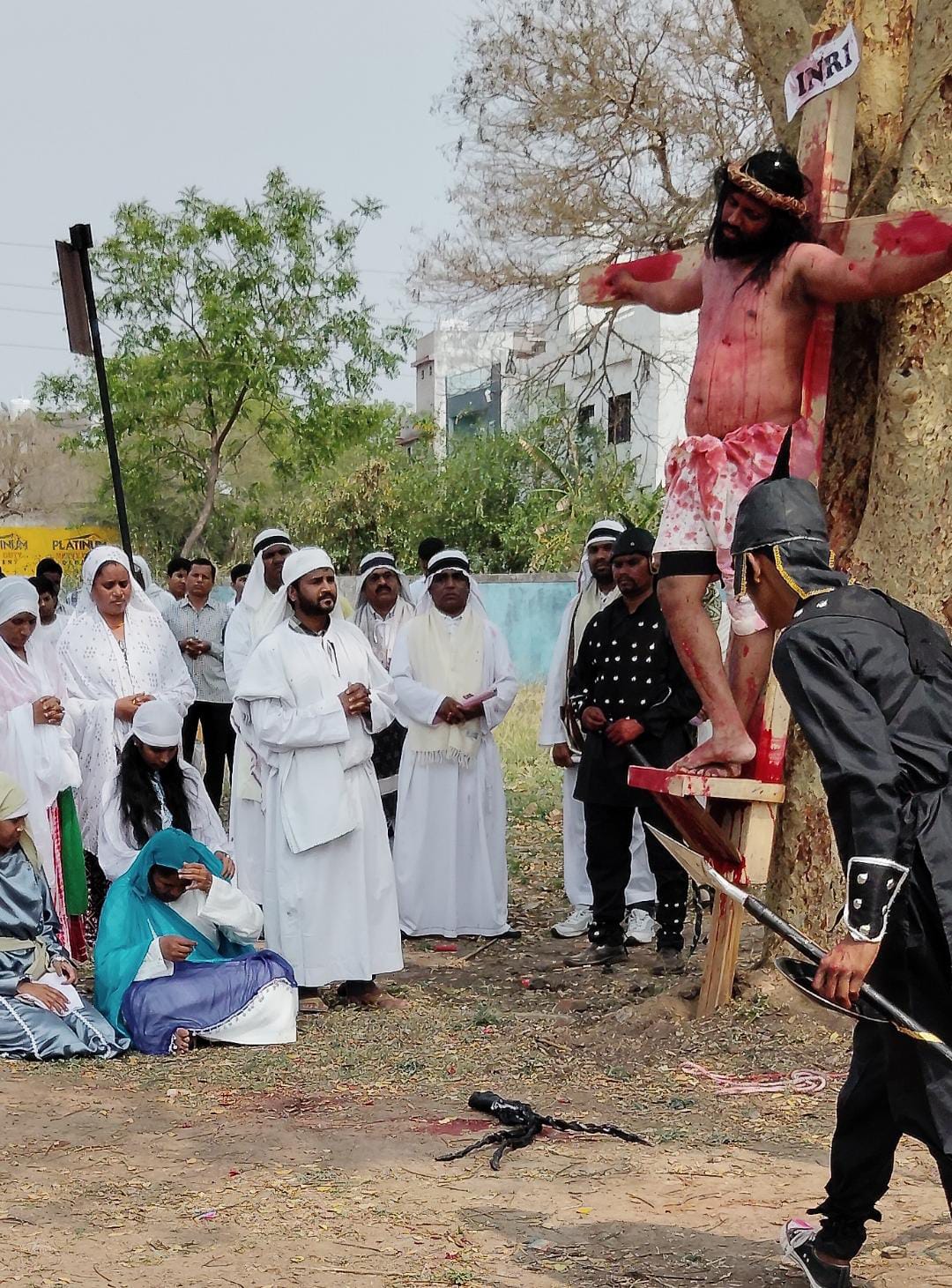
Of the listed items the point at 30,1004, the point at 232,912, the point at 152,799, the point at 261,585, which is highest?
the point at 261,585

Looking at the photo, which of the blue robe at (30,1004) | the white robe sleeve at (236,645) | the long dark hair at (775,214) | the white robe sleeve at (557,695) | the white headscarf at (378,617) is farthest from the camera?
the white headscarf at (378,617)

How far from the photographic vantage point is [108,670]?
787cm

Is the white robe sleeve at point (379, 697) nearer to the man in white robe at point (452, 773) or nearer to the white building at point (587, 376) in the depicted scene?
the man in white robe at point (452, 773)

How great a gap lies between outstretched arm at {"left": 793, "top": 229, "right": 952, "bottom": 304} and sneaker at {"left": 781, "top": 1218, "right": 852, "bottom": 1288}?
9.36ft

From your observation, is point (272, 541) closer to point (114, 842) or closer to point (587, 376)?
point (114, 842)

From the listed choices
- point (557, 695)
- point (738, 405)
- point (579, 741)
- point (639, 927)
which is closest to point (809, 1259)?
point (738, 405)

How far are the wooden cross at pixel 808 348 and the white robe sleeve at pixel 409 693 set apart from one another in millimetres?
3011

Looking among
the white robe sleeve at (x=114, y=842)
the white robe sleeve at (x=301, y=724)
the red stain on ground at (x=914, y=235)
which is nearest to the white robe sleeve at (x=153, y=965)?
the white robe sleeve at (x=114, y=842)

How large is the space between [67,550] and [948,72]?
748 inches

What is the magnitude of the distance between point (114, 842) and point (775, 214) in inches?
149

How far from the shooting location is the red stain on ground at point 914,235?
15.4ft

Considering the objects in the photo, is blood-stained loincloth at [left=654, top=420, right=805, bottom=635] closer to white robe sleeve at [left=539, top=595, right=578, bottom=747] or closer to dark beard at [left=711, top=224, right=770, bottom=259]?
dark beard at [left=711, top=224, right=770, bottom=259]

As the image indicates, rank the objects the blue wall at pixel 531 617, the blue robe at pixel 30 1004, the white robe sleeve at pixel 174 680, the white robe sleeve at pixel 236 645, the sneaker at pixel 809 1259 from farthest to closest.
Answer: the blue wall at pixel 531 617
the white robe sleeve at pixel 236 645
the white robe sleeve at pixel 174 680
the blue robe at pixel 30 1004
the sneaker at pixel 809 1259

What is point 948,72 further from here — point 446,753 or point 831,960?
point 446,753
